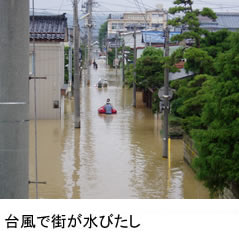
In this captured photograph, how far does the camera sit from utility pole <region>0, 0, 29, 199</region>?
10.3ft

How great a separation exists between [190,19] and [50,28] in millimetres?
11394

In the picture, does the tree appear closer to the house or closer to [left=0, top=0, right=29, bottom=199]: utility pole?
the house

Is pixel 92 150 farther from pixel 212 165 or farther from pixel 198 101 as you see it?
pixel 212 165

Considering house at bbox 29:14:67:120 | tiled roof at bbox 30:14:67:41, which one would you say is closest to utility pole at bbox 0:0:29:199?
tiled roof at bbox 30:14:67:41

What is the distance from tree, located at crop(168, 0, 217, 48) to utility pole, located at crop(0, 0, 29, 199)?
1488 cm

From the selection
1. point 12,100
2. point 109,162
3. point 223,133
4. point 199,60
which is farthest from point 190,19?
point 12,100

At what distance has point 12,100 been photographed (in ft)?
10.4

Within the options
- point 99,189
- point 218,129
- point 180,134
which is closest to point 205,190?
point 99,189

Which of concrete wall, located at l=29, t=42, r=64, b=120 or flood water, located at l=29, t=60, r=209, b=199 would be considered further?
concrete wall, located at l=29, t=42, r=64, b=120

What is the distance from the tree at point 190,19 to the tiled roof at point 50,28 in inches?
387

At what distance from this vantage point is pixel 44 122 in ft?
88.3

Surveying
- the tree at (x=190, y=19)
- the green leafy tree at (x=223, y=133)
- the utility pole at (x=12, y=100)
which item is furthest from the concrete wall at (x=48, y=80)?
the utility pole at (x=12, y=100)

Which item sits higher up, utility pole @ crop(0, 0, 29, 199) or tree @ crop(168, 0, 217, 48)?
tree @ crop(168, 0, 217, 48)

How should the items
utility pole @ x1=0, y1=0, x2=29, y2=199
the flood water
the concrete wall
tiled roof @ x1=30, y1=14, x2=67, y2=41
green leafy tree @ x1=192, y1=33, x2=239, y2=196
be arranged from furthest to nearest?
1. the concrete wall
2. tiled roof @ x1=30, y1=14, x2=67, y2=41
3. the flood water
4. green leafy tree @ x1=192, y1=33, x2=239, y2=196
5. utility pole @ x1=0, y1=0, x2=29, y2=199
